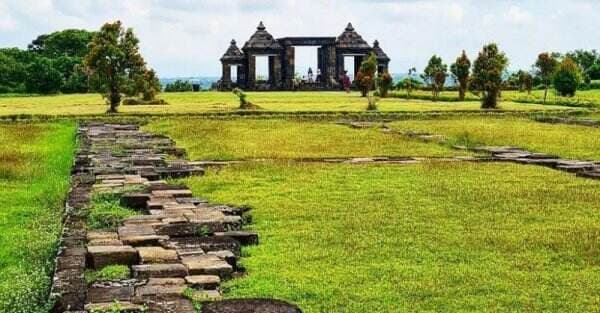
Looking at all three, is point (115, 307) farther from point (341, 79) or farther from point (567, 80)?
point (341, 79)

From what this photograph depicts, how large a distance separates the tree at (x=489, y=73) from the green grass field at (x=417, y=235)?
1963cm

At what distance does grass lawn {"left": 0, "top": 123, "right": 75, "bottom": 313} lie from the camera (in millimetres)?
6039

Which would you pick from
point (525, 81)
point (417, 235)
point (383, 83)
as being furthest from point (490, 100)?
point (417, 235)

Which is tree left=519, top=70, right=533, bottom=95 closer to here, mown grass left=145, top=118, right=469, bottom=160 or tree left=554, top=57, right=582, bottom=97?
tree left=554, top=57, right=582, bottom=97

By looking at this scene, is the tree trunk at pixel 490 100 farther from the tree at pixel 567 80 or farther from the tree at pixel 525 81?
the tree at pixel 525 81

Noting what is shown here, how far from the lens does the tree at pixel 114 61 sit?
29375mm

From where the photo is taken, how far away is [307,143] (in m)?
17.7

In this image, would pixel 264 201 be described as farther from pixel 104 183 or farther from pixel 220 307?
pixel 220 307

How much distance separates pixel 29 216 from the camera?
30.1 feet

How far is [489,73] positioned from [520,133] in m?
12.9

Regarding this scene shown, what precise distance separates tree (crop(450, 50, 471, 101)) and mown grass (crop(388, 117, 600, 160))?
13179 millimetres

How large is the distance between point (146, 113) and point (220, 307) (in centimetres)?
2329

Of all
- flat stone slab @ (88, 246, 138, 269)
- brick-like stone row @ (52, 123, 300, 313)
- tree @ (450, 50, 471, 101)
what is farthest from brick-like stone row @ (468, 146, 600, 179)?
tree @ (450, 50, 471, 101)

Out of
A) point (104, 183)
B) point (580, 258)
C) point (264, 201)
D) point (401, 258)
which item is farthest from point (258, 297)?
point (104, 183)
